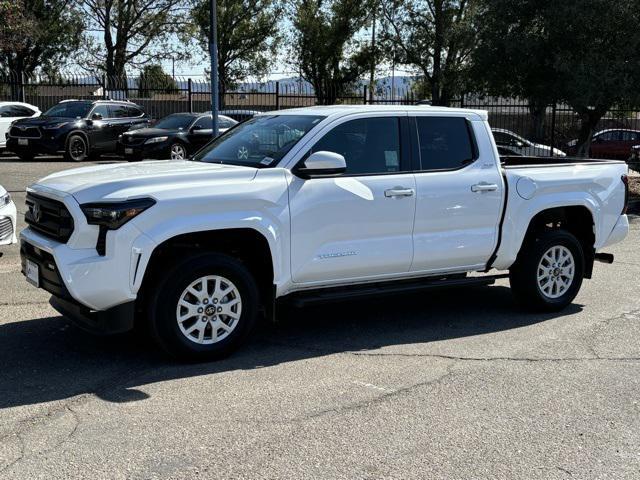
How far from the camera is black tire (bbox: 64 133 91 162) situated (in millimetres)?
21078

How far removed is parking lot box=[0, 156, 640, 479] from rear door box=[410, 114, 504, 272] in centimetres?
70

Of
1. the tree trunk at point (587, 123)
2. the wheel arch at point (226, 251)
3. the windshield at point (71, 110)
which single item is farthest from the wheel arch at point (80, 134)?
the wheel arch at point (226, 251)

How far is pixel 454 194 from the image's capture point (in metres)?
6.43

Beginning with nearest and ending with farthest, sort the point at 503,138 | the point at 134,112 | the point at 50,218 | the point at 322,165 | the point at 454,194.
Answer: the point at 50,218
the point at 322,165
the point at 454,194
the point at 503,138
the point at 134,112

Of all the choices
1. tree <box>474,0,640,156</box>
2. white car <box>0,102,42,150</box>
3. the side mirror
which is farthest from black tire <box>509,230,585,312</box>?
white car <box>0,102,42,150</box>

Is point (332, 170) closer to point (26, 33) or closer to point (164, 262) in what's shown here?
point (164, 262)

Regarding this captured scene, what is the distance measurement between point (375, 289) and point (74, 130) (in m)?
17.0

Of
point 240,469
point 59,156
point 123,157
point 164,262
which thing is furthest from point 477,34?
point 240,469

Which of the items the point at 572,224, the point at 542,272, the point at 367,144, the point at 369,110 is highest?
the point at 369,110

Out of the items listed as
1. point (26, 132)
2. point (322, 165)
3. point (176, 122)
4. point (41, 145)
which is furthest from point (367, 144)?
point (26, 132)

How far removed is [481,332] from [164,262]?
2813 mm

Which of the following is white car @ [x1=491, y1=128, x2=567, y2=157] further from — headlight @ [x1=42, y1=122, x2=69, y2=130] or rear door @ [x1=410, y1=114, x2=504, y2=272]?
rear door @ [x1=410, y1=114, x2=504, y2=272]

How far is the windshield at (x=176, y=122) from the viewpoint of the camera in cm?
2098

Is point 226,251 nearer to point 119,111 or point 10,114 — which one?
point 119,111
